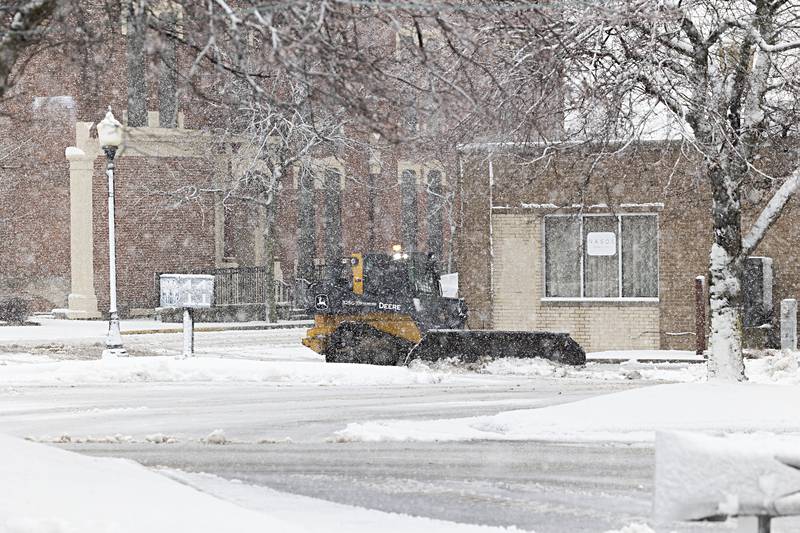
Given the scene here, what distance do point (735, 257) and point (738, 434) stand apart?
5216mm

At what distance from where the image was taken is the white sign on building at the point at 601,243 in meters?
26.8

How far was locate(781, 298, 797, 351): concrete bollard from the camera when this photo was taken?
82.0ft

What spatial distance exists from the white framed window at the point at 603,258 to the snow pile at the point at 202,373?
6280 mm

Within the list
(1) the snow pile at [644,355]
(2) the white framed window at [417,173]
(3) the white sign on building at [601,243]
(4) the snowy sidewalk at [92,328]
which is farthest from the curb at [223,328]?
(1) the snow pile at [644,355]

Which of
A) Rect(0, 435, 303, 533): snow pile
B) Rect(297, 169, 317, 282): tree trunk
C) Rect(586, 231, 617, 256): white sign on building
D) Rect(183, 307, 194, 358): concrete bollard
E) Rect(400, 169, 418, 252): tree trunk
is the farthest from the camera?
Rect(400, 169, 418, 252): tree trunk

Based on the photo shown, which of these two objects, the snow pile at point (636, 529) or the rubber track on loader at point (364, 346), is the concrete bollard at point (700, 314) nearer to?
the rubber track on loader at point (364, 346)

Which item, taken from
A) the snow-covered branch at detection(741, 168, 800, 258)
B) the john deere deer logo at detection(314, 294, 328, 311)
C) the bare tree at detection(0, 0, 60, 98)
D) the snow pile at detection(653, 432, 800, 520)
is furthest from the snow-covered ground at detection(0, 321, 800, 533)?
the bare tree at detection(0, 0, 60, 98)

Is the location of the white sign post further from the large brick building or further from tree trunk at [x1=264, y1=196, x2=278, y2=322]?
the large brick building

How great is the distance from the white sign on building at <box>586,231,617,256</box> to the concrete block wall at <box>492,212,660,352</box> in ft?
3.56

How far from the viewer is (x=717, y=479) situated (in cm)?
543

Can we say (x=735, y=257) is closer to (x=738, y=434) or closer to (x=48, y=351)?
(x=738, y=434)

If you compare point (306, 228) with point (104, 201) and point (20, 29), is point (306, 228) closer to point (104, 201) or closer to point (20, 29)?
point (104, 201)

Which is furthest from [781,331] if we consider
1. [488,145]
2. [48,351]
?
[48,351]

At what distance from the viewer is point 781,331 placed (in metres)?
25.1
